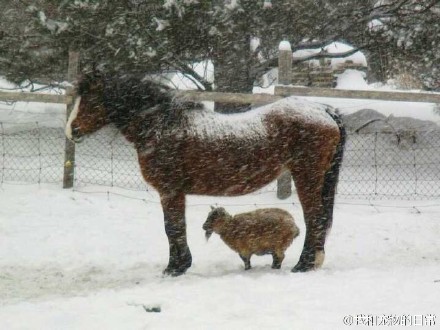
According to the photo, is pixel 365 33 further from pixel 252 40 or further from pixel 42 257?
pixel 42 257

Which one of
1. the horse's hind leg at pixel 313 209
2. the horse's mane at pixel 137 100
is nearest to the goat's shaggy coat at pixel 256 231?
the horse's hind leg at pixel 313 209

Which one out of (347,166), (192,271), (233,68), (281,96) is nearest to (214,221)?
(192,271)

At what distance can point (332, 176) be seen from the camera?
4.79 m

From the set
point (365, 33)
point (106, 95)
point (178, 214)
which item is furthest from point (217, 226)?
point (365, 33)

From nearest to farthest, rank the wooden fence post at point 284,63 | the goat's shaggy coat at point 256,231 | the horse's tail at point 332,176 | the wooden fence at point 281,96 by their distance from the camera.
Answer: the goat's shaggy coat at point 256,231 → the horse's tail at point 332,176 → the wooden fence at point 281,96 → the wooden fence post at point 284,63

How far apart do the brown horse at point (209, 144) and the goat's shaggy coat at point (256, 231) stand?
203mm

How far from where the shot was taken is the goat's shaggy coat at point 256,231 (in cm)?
465

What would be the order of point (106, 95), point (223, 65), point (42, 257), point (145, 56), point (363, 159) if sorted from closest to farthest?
point (106, 95) < point (42, 257) < point (145, 56) < point (223, 65) < point (363, 159)

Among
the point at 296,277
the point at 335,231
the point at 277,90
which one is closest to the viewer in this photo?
the point at 296,277

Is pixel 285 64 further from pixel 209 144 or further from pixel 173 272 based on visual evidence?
pixel 173 272

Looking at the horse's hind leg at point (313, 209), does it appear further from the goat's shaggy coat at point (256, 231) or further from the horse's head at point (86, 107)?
the horse's head at point (86, 107)

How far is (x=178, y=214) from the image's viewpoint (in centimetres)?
471

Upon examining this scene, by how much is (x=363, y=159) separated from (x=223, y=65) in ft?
9.78

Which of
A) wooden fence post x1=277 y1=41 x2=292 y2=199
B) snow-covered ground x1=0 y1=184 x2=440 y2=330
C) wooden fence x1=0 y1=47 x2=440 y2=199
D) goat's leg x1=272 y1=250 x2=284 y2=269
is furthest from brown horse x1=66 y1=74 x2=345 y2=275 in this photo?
wooden fence post x1=277 y1=41 x2=292 y2=199
